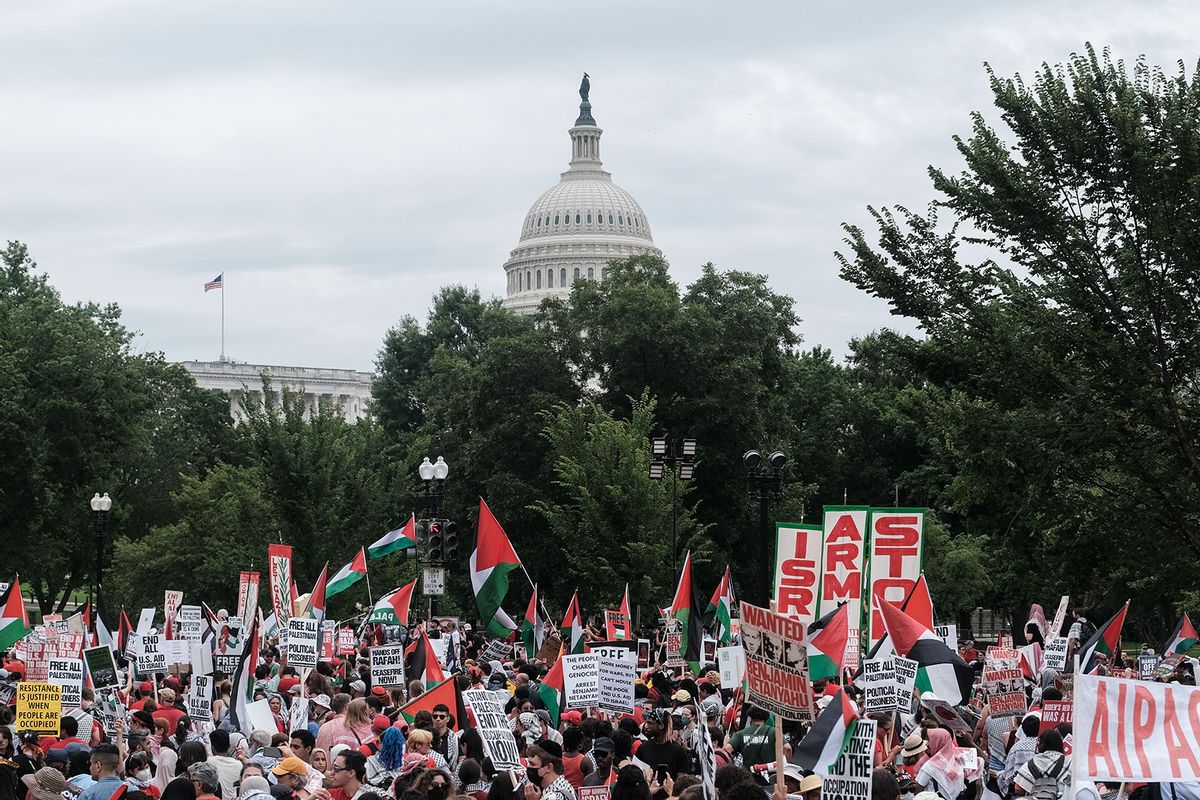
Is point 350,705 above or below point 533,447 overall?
below

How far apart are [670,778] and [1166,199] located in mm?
12296

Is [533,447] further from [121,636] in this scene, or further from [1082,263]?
[1082,263]

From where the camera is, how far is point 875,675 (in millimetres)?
14797

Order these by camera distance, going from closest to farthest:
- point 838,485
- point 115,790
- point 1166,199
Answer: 1. point 115,790
2. point 1166,199
3. point 838,485

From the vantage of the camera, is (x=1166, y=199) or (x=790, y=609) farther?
(x=1166, y=199)

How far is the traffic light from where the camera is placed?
30656 mm

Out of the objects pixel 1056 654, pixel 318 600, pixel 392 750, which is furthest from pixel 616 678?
pixel 318 600

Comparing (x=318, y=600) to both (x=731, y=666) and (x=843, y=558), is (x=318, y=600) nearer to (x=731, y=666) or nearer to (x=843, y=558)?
(x=843, y=558)

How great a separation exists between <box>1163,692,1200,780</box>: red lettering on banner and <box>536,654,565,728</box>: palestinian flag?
879 cm

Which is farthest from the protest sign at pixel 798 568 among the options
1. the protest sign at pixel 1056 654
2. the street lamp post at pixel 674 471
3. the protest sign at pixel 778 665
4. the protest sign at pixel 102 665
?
the street lamp post at pixel 674 471

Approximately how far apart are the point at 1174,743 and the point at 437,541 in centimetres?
2269

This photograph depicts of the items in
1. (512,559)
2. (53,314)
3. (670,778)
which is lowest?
(670,778)

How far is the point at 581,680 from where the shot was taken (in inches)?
634

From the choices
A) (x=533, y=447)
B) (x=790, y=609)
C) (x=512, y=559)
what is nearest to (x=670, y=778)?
(x=790, y=609)
